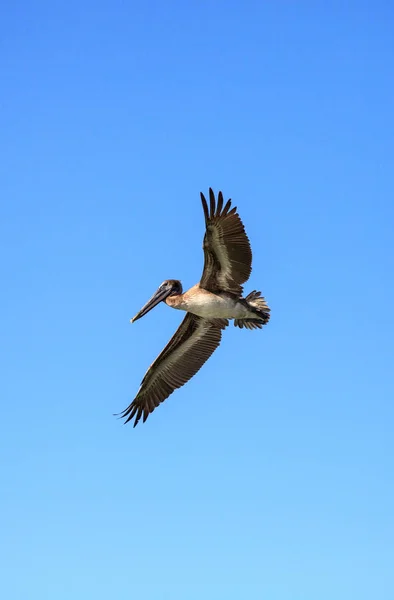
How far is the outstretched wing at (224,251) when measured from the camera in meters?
18.8

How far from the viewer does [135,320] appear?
22062 mm

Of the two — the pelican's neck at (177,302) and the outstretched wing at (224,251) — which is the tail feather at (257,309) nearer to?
the outstretched wing at (224,251)

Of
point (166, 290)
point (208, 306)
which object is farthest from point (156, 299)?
point (208, 306)

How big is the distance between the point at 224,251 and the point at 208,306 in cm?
133

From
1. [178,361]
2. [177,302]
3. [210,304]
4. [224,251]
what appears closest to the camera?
[224,251]

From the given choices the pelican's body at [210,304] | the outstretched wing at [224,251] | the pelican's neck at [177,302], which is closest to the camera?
the outstretched wing at [224,251]

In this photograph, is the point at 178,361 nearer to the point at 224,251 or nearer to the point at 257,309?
the point at 257,309

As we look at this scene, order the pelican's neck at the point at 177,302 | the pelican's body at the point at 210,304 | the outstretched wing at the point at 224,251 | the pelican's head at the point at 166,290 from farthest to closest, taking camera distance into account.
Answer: the pelican's head at the point at 166,290 < the pelican's neck at the point at 177,302 < the pelican's body at the point at 210,304 < the outstretched wing at the point at 224,251

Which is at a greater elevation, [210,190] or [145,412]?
→ [210,190]

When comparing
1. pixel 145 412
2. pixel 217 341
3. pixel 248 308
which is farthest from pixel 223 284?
pixel 145 412

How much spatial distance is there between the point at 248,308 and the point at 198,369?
239 centimetres

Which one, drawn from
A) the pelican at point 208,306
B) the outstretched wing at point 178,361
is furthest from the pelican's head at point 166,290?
the outstretched wing at point 178,361

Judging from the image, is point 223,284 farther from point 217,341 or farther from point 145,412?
point 145,412

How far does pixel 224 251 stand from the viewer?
1941 cm
